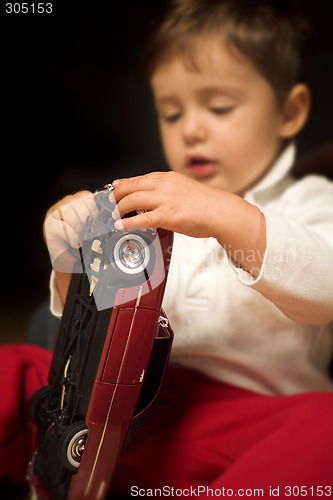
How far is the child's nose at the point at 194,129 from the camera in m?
0.45

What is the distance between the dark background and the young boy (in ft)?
0.10

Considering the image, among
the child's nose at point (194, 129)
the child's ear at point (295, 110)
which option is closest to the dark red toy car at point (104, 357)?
the child's nose at point (194, 129)

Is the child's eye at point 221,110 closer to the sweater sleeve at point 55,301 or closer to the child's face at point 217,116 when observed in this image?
the child's face at point 217,116

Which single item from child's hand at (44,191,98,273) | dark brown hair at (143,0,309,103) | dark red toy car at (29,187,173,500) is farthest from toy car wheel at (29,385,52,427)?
dark brown hair at (143,0,309,103)

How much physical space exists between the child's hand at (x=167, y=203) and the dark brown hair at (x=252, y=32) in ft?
0.68

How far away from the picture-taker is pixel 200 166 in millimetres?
473

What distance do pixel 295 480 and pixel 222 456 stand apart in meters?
0.09

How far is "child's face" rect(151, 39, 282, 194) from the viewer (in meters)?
0.45

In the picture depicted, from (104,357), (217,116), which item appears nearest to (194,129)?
(217,116)

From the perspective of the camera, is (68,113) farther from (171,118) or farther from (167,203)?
(167,203)

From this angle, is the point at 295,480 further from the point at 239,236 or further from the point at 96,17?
the point at 96,17

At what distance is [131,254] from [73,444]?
0.16 meters

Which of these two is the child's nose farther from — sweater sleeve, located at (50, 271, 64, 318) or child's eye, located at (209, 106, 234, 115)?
sweater sleeve, located at (50, 271, 64, 318)

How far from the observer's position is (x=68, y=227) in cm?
35
